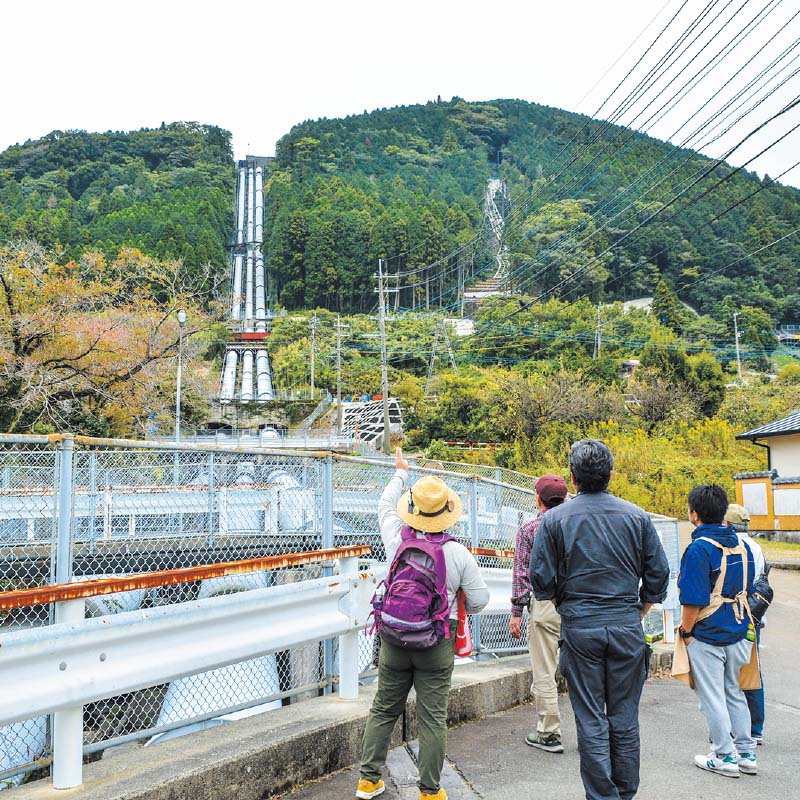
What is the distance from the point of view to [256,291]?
384ft

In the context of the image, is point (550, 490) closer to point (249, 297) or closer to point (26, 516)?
point (26, 516)

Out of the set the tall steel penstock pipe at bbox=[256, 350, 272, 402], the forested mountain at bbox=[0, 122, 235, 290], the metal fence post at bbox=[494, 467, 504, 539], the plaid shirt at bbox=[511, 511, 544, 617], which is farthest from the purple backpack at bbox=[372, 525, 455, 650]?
the forested mountain at bbox=[0, 122, 235, 290]

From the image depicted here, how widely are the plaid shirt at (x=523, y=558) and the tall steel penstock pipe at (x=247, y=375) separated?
201 feet

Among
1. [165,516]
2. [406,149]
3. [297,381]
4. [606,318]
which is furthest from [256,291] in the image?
[165,516]

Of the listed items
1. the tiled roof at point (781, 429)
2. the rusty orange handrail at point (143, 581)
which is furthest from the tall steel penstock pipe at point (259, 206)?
the rusty orange handrail at point (143, 581)

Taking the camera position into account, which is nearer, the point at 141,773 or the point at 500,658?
the point at 141,773

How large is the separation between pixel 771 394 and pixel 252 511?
A: 4511 centimetres

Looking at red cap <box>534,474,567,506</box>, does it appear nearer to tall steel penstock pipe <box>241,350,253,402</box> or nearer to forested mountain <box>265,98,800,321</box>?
forested mountain <box>265,98,800,321</box>

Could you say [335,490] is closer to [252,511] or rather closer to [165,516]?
[252,511]

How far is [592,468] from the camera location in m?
3.84

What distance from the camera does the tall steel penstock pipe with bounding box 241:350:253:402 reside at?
7012 cm

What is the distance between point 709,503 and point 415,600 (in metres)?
2.03

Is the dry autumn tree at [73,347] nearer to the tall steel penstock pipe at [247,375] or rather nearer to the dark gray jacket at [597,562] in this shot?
the dark gray jacket at [597,562]

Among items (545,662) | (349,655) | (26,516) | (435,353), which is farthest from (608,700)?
A: (435,353)
